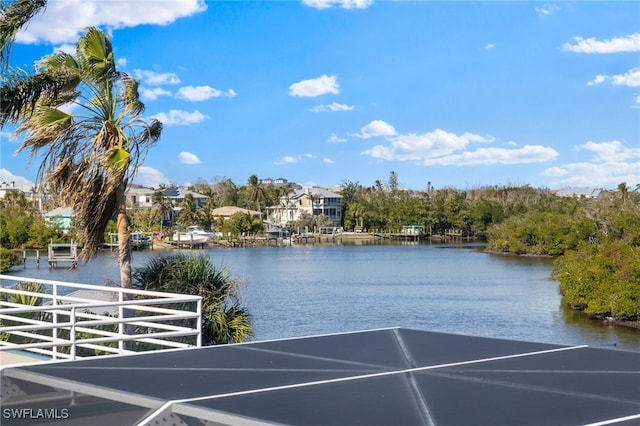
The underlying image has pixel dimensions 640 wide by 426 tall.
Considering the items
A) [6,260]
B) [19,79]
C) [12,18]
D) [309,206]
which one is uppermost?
[309,206]

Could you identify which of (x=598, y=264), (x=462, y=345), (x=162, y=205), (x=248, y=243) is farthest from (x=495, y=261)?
(x=462, y=345)

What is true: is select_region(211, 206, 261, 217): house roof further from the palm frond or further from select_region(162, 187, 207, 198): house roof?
the palm frond

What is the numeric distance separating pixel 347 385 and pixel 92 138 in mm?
12491

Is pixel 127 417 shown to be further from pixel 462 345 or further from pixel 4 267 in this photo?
pixel 4 267

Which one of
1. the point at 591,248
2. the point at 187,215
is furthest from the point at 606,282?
the point at 187,215

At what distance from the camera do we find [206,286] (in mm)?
17422

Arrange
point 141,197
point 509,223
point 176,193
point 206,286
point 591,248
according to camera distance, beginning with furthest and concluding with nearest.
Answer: point 176,193
point 141,197
point 509,223
point 591,248
point 206,286

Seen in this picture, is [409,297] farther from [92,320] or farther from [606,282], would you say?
[92,320]

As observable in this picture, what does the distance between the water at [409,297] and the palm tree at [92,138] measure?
383 cm

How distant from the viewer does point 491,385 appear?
17.9ft

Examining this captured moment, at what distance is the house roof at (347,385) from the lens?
15.1 feet

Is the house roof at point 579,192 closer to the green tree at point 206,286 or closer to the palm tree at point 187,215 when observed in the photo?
the palm tree at point 187,215

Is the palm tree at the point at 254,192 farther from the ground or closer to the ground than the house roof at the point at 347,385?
farther from the ground

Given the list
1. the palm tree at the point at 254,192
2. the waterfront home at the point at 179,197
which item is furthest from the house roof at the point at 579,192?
the waterfront home at the point at 179,197
